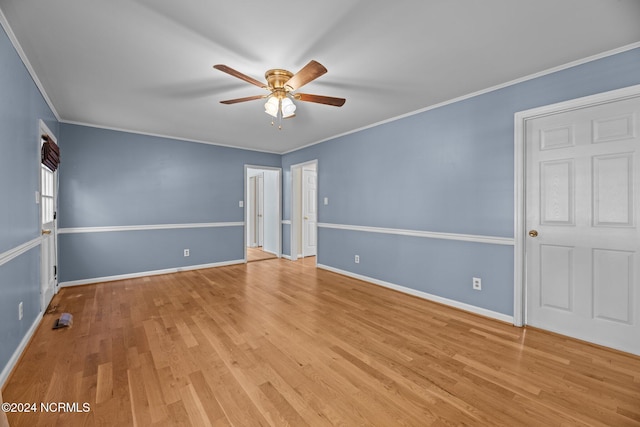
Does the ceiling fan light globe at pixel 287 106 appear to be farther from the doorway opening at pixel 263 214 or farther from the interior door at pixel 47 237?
the doorway opening at pixel 263 214

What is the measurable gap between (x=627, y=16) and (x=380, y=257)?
10.6ft

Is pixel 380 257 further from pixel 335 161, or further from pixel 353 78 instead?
pixel 353 78

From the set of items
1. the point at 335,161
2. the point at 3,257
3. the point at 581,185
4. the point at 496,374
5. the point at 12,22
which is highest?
the point at 12,22

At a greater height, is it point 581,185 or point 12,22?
point 12,22

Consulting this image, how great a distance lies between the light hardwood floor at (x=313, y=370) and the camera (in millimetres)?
1596

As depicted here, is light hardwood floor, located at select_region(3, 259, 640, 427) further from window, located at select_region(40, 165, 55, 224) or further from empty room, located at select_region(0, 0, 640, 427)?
window, located at select_region(40, 165, 55, 224)

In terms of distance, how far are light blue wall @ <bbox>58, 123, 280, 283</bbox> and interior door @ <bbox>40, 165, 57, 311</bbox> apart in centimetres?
29

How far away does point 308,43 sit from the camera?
6.84 feet

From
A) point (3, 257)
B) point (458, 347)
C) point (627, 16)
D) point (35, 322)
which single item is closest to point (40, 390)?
point (3, 257)

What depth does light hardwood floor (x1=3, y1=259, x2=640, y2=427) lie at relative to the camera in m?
1.60

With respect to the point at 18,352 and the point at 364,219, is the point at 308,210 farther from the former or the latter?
the point at 18,352

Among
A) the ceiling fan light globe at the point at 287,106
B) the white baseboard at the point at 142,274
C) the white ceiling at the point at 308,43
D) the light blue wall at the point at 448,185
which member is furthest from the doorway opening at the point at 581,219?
the white baseboard at the point at 142,274

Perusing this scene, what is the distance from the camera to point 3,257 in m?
1.84

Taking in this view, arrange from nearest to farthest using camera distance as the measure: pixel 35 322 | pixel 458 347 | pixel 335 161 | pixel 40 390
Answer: pixel 40 390, pixel 458 347, pixel 35 322, pixel 335 161
